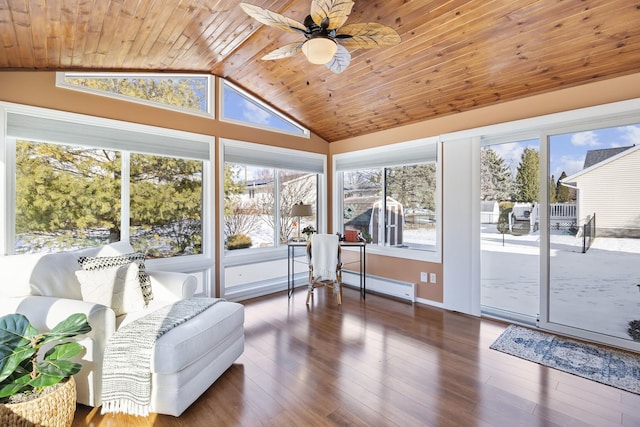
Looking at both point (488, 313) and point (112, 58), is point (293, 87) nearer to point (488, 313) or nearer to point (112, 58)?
point (112, 58)

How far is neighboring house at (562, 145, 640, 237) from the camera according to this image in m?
2.71

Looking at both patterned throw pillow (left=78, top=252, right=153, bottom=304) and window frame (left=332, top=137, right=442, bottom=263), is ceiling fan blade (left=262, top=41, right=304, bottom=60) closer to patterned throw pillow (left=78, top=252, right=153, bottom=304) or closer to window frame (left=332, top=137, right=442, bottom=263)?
patterned throw pillow (left=78, top=252, right=153, bottom=304)

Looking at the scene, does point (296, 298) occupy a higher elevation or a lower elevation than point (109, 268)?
lower

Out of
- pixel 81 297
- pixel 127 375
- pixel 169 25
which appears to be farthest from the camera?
pixel 169 25

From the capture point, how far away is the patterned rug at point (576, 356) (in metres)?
2.27

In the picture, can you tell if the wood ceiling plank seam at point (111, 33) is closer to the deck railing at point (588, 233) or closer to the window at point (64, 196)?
the window at point (64, 196)

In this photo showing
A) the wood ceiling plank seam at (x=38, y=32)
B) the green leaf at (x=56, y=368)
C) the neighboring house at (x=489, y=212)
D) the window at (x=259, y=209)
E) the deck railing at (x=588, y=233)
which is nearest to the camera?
the green leaf at (x=56, y=368)

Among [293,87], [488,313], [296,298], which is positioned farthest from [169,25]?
[488,313]

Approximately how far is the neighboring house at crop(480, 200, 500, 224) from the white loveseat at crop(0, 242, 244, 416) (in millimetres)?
2891

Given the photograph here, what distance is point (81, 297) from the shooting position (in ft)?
7.65

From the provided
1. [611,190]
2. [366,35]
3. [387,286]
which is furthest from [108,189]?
[611,190]

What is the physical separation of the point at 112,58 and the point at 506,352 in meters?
4.54

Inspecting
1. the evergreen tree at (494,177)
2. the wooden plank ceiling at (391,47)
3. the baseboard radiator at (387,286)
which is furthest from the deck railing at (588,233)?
the baseboard radiator at (387,286)

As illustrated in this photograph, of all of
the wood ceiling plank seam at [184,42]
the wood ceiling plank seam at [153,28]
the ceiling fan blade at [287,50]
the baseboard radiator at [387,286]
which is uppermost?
the wood ceiling plank seam at [184,42]
